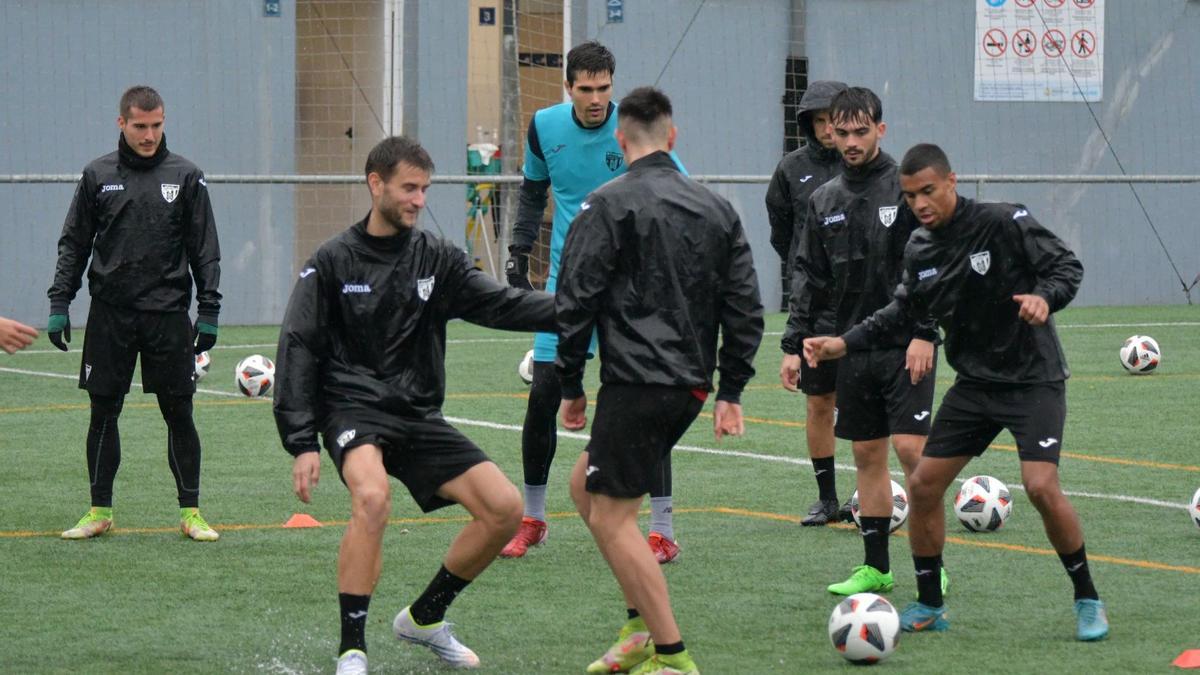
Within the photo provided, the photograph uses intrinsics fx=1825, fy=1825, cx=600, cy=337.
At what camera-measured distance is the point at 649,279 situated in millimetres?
5918

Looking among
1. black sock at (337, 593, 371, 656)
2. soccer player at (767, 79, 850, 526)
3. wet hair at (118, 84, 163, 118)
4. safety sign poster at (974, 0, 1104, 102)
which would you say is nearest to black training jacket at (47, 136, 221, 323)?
wet hair at (118, 84, 163, 118)

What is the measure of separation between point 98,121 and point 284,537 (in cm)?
1330

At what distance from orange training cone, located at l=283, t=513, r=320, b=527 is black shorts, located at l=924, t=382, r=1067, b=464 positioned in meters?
3.53

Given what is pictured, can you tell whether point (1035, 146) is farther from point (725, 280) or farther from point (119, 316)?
point (725, 280)

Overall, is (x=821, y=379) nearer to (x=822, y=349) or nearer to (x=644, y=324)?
(x=822, y=349)

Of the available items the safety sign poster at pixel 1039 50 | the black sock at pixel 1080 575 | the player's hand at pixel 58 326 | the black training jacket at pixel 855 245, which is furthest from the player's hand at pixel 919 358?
the safety sign poster at pixel 1039 50

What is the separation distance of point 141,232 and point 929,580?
423 cm

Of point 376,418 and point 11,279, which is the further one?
point 11,279

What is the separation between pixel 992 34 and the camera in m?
24.5

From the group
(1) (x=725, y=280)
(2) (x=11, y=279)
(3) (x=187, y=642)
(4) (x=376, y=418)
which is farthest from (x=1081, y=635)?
(2) (x=11, y=279)

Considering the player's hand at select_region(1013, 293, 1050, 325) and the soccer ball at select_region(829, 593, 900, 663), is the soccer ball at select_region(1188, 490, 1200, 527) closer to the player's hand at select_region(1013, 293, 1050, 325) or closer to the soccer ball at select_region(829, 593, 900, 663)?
the player's hand at select_region(1013, 293, 1050, 325)

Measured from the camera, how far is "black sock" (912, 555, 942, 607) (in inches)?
266

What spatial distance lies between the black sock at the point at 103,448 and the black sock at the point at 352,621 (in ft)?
10.8

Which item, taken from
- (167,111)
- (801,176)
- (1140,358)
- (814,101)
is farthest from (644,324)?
(167,111)
